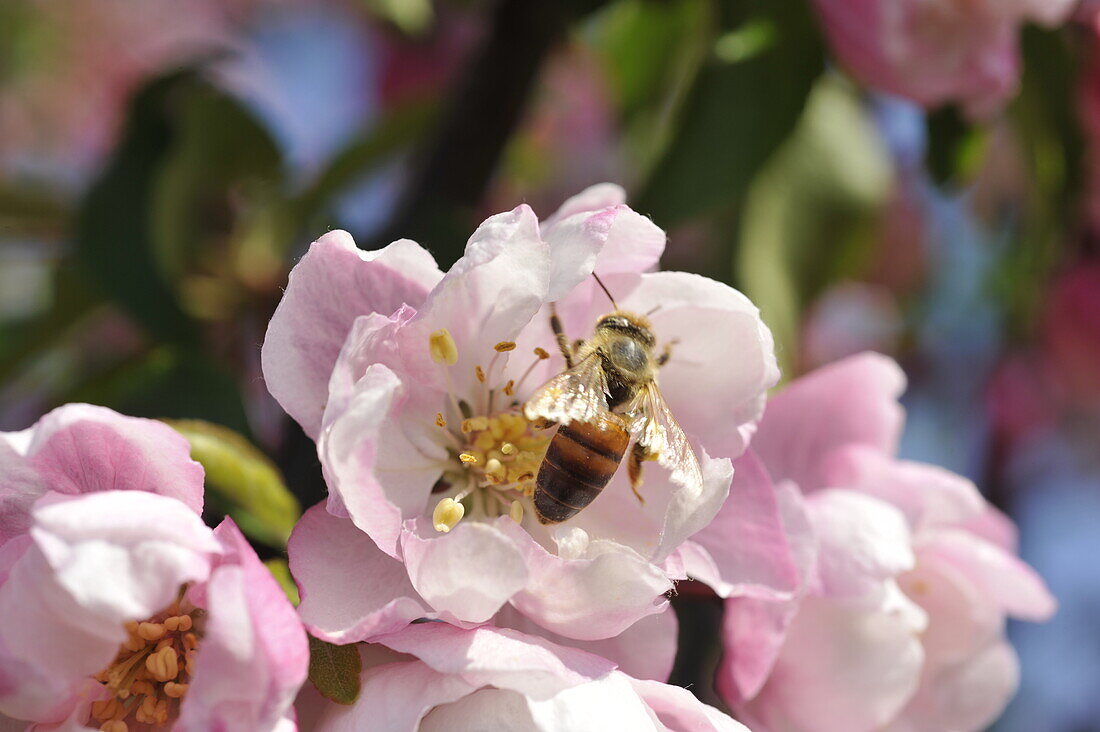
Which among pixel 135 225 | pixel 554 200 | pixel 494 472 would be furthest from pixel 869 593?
pixel 554 200

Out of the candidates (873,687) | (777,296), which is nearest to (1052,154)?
(777,296)

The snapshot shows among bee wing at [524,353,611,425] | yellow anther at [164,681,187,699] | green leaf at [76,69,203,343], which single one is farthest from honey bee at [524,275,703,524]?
green leaf at [76,69,203,343]

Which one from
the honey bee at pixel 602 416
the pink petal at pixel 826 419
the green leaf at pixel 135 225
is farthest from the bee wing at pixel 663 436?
the green leaf at pixel 135 225

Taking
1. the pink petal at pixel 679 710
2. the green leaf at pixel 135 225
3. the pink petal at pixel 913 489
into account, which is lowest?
the green leaf at pixel 135 225

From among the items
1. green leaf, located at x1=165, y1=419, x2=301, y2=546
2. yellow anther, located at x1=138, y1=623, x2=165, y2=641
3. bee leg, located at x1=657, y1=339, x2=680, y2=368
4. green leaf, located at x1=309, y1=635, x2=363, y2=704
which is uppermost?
bee leg, located at x1=657, y1=339, x2=680, y2=368

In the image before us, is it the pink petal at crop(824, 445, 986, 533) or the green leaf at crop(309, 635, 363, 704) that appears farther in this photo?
the pink petal at crop(824, 445, 986, 533)

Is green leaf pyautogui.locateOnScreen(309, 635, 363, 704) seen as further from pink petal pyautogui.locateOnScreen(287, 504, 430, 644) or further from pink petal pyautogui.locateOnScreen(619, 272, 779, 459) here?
pink petal pyautogui.locateOnScreen(619, 272, 779, 459)

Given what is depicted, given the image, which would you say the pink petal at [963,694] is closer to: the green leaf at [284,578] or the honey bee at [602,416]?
the honey bee at [602,416]
